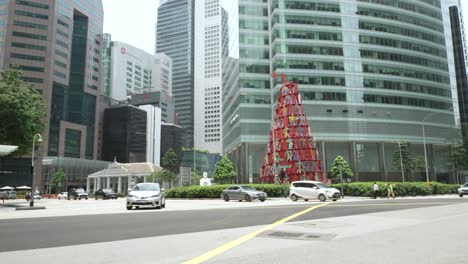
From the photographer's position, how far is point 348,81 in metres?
74.4

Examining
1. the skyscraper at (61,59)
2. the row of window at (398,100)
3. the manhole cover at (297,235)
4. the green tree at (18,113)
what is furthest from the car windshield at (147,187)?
the skyscraper at (61,59)

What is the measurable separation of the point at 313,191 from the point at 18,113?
89.0 feet

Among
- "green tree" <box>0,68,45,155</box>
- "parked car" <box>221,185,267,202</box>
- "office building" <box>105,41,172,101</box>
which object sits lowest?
"parked car" <box>221,185,267,202</box>

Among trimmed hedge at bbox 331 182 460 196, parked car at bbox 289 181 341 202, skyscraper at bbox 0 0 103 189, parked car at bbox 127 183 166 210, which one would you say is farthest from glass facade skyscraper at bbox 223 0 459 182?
skyscraper at bbox 0 0 103 189

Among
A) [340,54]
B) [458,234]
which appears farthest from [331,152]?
[458,234]

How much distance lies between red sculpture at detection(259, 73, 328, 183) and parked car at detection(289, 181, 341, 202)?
1880cm

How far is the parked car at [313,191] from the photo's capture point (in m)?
30.0

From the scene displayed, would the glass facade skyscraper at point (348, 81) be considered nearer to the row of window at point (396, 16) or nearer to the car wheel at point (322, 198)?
the row of window at point (396, 16)

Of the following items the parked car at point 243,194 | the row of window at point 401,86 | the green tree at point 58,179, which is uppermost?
the row of window at point 401,86

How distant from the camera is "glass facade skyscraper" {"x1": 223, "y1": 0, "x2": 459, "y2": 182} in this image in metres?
72.4

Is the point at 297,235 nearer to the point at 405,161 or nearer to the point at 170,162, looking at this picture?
the point at 405,161

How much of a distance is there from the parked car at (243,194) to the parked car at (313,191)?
2.73 metres

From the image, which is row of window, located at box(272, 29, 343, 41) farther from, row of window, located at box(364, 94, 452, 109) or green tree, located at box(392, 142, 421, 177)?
green tree, located at box(392, 142, 421, 177)

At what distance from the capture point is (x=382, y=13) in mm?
80250
